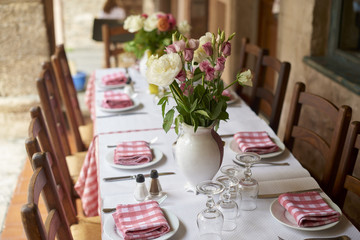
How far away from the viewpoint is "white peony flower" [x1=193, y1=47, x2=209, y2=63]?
1686mm

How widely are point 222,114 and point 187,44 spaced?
10.8 inches

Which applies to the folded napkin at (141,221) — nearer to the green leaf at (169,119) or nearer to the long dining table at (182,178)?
the long dining table at (182,178)

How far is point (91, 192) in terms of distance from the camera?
2.27 meters

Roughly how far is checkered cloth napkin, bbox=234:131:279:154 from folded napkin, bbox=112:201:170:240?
1.97 feet

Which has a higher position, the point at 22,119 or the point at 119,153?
the point at 119,153

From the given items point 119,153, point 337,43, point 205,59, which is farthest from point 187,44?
point 337,43

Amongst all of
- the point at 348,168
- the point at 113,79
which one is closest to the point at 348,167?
the point at 348,168

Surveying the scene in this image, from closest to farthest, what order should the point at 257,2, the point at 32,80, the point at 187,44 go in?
the point at 187,44 → the point at 32,80 → the point at 257,2

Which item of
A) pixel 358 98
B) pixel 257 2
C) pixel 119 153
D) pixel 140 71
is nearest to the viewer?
pixel 119 153

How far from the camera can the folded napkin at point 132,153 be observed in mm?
2016

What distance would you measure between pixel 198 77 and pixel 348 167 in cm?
72

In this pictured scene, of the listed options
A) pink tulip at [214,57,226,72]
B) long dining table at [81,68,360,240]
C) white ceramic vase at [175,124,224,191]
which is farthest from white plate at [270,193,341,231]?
pink tulip at [214,57,226,72]

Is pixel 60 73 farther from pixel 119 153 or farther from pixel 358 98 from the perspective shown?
pixel 358 98

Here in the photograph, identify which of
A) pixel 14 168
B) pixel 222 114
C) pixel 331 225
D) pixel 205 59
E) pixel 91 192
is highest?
pixel 205 59
